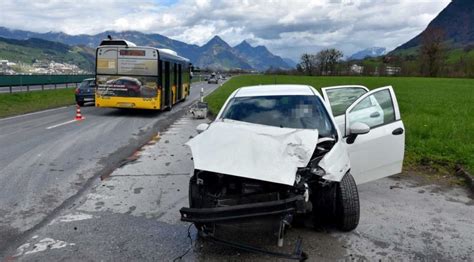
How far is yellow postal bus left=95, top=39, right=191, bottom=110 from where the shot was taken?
18734 millimetres

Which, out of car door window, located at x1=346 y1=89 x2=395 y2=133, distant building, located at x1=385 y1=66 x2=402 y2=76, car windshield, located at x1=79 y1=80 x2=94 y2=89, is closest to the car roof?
car door window, located at x1=346 y1=89 x2=395 y2=133

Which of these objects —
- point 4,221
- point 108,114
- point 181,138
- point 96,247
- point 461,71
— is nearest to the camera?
point 96,247

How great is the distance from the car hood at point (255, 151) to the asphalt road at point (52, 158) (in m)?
2.34

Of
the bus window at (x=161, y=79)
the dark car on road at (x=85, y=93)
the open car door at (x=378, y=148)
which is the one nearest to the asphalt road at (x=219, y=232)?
the open car door at (x=378, y=148)

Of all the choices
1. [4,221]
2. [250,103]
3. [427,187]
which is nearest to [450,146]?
[427,187]

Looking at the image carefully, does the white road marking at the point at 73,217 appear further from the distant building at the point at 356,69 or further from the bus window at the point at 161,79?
the distant building at the point at 356,69

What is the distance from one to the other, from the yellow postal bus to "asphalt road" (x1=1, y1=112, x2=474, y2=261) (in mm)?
11975

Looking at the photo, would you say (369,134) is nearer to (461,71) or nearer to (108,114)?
(108,114)

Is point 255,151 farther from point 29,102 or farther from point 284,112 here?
point 29,102

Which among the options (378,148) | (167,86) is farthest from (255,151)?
(167,86)

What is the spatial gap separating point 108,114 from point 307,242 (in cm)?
1665

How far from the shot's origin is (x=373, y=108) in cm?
682

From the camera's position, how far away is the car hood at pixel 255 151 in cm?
415

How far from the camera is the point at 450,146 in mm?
9891
